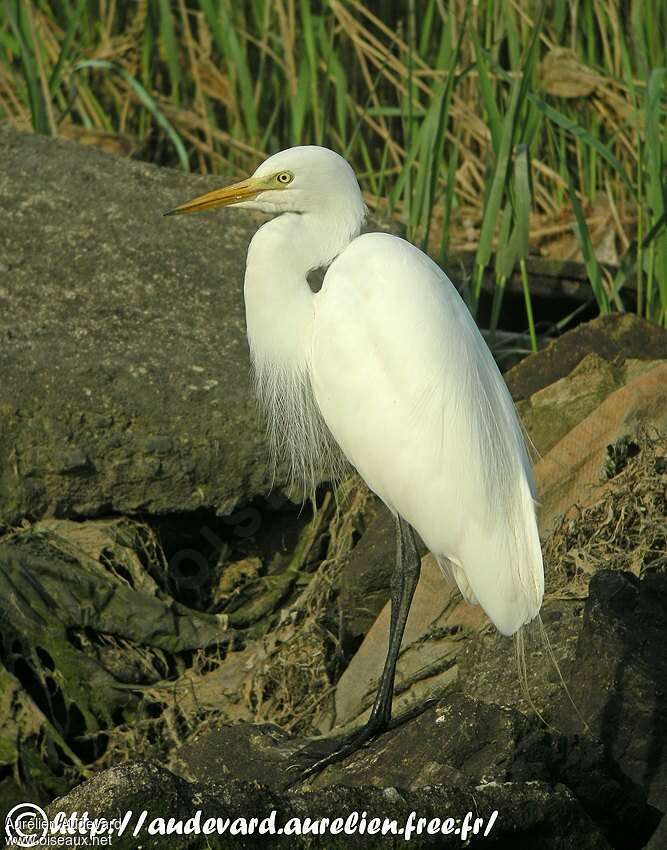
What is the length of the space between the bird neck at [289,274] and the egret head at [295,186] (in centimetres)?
4

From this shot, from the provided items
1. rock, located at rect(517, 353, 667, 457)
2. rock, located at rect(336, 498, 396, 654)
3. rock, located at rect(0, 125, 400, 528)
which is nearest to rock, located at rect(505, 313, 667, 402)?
rock, located at rect(517, 353, 667, 457)

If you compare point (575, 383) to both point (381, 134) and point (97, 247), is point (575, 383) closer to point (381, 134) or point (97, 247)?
point (97, 247)

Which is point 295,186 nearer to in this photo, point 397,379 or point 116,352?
point 397,379

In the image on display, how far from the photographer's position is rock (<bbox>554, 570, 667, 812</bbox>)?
241 centimetres

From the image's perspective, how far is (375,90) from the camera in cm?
504

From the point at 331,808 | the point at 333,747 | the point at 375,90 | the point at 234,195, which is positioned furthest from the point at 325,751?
the point at 375,90

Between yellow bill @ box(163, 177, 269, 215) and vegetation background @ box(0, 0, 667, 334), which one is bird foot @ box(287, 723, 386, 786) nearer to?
yellow bill @ box(163, 177, 269, 215)

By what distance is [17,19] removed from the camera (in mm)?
4648

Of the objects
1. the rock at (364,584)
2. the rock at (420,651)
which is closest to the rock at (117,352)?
the rock at (364,584)

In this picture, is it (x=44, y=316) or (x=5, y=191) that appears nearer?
(x=44, y=316)

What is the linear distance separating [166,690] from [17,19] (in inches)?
104

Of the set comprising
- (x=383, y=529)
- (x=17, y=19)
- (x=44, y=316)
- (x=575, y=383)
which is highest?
(x=17, y=19)

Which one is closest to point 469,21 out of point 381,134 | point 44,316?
point 381,134

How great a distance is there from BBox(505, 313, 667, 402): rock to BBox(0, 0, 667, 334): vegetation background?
1.14 feet
